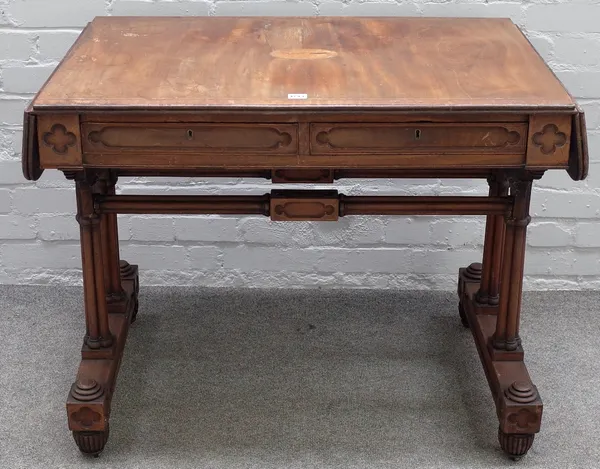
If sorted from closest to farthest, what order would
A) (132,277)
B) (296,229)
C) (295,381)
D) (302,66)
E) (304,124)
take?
1. (304,124)
2. (302,66)
3. (295,381)
4. (132,277)
5. (296,229)

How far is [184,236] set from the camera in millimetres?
2824

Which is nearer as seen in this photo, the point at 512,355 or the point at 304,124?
the point at 304,124

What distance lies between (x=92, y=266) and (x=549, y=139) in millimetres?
967

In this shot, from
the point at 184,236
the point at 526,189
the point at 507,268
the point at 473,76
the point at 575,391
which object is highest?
the point at 473,76

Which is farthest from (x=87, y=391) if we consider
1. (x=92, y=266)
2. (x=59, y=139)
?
(x=59, y=139)

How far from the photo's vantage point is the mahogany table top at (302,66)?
1.92m

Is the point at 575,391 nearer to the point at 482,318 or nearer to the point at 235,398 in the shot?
the point at 482,318

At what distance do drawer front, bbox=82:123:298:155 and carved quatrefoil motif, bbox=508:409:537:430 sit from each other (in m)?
0.74

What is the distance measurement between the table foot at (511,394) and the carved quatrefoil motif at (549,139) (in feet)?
1.77

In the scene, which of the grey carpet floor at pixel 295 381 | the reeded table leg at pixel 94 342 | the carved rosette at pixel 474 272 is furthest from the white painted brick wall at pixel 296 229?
the reeded table leg at pixel 94 342

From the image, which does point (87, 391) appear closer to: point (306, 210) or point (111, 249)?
point (111, 249)

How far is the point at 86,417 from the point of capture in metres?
2.16

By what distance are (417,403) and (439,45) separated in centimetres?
82

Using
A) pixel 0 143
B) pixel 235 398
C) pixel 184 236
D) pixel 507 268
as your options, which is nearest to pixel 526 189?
pixel 507 268
